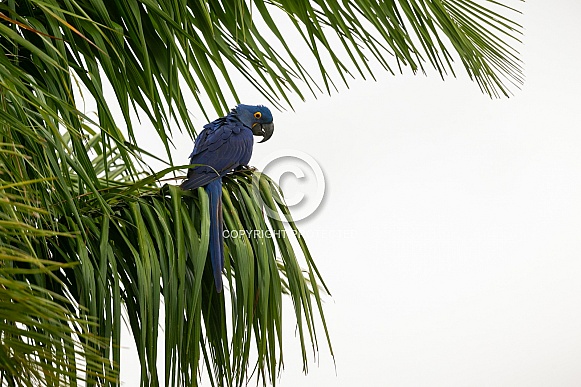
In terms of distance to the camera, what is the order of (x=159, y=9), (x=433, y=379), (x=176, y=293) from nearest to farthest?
(x=159, y=9) < (x=176, y=293) < (x=433, y=379)

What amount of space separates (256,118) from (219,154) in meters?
0.18

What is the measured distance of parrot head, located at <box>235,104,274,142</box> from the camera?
110cm

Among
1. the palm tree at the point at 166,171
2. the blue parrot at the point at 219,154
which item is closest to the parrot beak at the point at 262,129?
Result: the blue parrot at the point at 219,154

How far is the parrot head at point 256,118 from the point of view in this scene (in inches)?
43.4

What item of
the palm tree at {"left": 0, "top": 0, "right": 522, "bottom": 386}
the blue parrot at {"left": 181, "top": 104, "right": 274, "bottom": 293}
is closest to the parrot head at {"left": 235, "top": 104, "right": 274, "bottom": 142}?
the blue parrot at {"left": 181, "top": 104, "right": 274, "bottom": 293}

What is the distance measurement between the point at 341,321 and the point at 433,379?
414 mm

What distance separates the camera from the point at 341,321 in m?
2.73

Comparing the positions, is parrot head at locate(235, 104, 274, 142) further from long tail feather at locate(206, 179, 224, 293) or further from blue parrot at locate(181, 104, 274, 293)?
long tail feather at locate(206, 179, 224, 293)

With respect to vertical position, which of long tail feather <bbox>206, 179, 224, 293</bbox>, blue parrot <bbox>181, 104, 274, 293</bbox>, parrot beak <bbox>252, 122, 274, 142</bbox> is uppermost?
parrot beak <bbox>252, 122, 274, 142</bbox>

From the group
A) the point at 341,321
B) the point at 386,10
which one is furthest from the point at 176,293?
the point at 341,321

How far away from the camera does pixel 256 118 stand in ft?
3.72

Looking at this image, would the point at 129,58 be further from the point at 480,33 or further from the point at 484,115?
the point at 484,115

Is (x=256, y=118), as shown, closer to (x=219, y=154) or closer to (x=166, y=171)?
(x=219, y=154)

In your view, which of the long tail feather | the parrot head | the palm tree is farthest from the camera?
the parrot head
